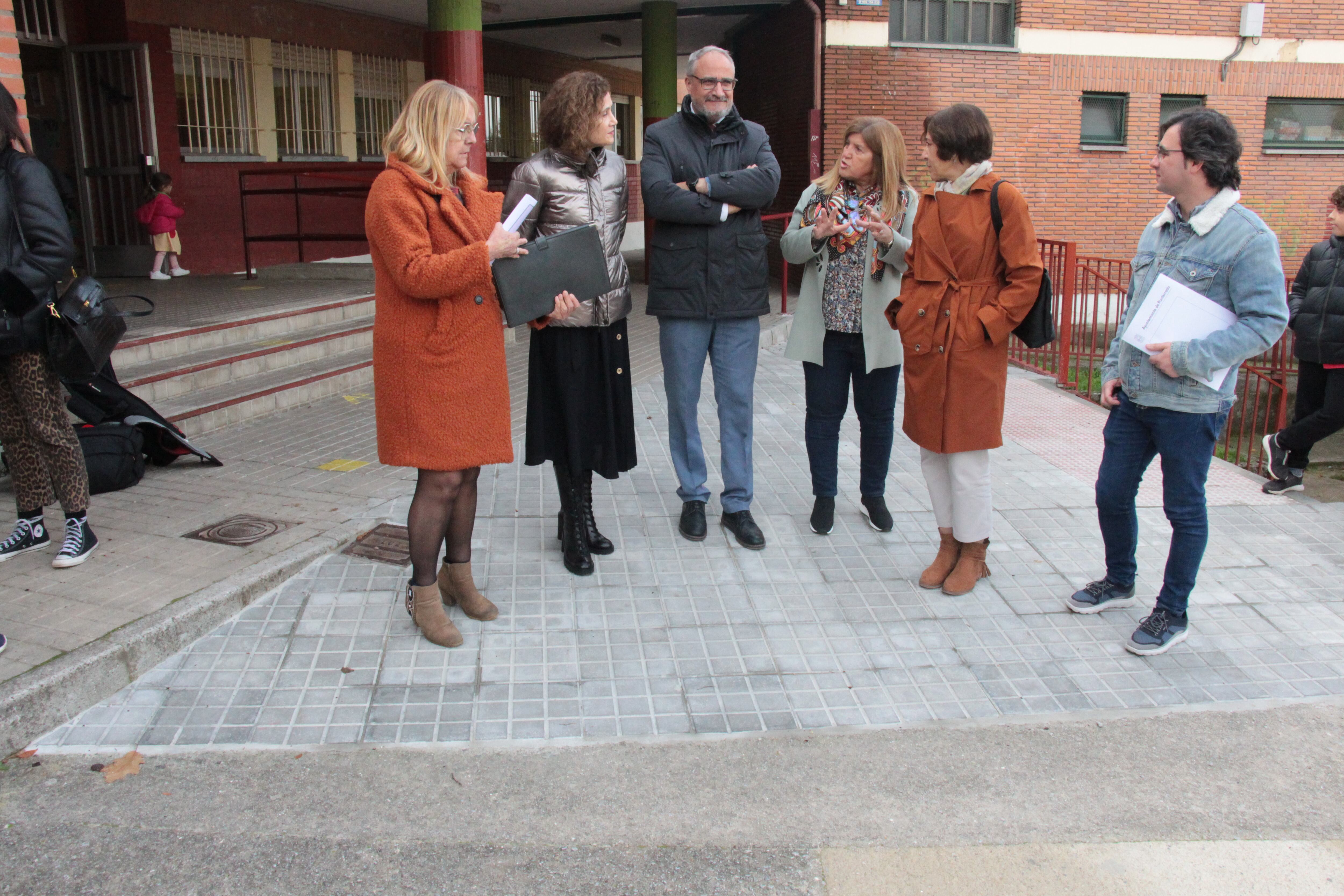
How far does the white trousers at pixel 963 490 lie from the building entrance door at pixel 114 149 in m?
10.8

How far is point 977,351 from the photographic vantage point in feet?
13.6

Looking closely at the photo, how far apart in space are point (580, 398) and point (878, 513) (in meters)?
1.60

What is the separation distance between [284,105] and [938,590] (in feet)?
40.7

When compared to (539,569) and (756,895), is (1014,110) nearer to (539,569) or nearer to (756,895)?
(539,569)

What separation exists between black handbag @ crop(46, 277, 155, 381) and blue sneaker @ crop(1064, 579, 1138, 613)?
3.96 m

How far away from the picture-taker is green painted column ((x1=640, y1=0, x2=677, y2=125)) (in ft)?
47.2

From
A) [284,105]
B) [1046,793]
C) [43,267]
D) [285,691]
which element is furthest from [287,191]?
[1046,793]

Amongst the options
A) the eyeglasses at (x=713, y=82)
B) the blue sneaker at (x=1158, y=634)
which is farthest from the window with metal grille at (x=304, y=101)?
the blue sneaker at (x=1158, y=634)

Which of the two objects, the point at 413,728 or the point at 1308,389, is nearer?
the point at 413,728

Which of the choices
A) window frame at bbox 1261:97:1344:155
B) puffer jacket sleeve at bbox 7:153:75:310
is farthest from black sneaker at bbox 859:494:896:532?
window frame at bbox 1261:97:1344:155

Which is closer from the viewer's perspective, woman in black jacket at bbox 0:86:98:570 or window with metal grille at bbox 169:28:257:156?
woman in black jacket at bbox 0:86:98:570

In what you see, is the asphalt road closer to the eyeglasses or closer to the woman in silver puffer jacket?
the woman in silver puffer jacket

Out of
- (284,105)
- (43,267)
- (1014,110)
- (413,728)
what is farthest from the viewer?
(1014,110)

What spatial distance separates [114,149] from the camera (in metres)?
12.4
